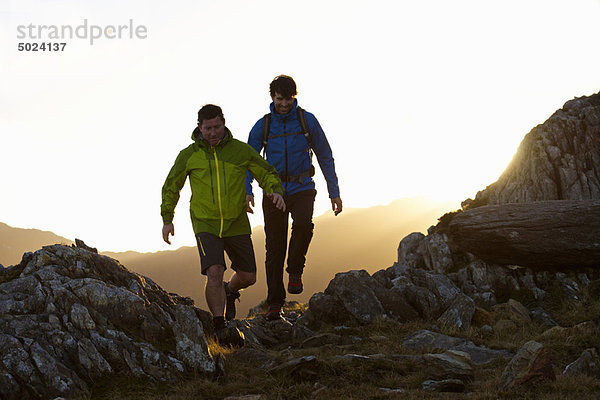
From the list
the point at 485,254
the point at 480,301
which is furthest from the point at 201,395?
the point at 485,254

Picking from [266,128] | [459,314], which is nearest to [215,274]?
[266,128]

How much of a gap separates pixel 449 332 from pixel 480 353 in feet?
4.47

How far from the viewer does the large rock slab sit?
46.8 feet

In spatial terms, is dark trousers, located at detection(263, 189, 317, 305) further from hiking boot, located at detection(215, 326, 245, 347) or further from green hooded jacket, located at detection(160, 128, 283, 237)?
hiking boot, located at detection(215, 326, 245, 347)

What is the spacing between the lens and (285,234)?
11.6 meters

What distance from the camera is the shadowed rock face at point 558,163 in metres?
17.9

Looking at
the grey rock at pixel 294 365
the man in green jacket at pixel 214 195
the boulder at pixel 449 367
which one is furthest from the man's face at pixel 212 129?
the boulder at pixel 449 367

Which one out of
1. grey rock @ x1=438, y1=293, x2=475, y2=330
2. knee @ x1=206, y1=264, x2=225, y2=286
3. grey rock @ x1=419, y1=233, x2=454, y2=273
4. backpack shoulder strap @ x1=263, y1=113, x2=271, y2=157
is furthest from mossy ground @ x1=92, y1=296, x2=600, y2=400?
grey rock @ x1=419, y1=233, x2=454, y2=273

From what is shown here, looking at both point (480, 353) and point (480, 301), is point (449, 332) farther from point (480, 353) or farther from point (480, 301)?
point (480, 301)

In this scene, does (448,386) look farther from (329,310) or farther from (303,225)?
(329,310)

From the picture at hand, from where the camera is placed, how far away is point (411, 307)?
12258mm

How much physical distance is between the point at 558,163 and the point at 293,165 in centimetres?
1252

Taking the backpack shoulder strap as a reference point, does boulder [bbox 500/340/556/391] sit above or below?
below

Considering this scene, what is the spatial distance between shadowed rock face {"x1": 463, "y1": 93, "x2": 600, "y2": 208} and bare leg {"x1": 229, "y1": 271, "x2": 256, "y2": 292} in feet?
41.9
